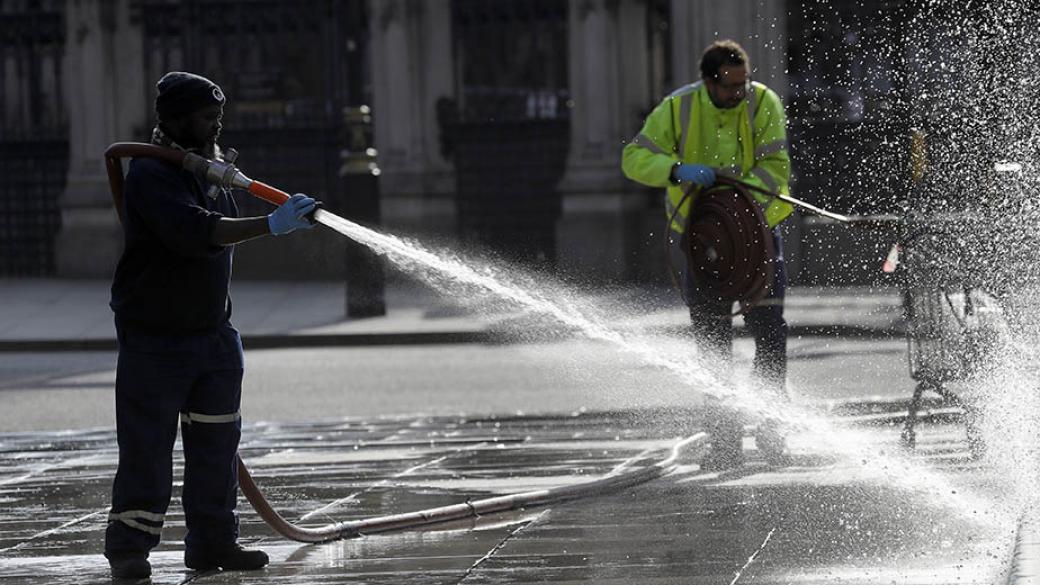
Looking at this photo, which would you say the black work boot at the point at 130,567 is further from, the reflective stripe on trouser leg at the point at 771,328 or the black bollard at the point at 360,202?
the black bollard at the point at 360,202

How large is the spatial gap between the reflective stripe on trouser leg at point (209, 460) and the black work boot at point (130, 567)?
0.60 feet

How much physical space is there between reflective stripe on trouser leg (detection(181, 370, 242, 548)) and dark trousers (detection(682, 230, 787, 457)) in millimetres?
2994

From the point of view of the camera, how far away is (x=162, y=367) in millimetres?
6645

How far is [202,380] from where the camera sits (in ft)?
22.2

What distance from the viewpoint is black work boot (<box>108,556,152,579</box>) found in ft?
21.6

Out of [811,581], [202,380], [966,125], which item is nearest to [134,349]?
[202,380]

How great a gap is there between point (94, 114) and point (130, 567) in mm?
20096

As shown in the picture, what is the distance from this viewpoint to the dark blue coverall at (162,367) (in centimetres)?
664

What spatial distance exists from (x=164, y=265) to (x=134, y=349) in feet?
0.91

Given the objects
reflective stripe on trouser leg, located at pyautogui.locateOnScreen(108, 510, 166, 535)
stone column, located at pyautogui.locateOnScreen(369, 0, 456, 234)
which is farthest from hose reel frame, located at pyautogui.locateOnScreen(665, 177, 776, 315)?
stone column, located at pyautogui.locateOnScreen(369, 0, 456, 234)

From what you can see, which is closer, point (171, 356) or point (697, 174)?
point (171, 356)

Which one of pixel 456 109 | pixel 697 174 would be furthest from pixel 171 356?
pixel 456 109

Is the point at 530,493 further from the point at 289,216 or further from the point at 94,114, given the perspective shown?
the point at 94,114

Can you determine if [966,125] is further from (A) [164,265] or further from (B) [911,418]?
(A) [164,265]
